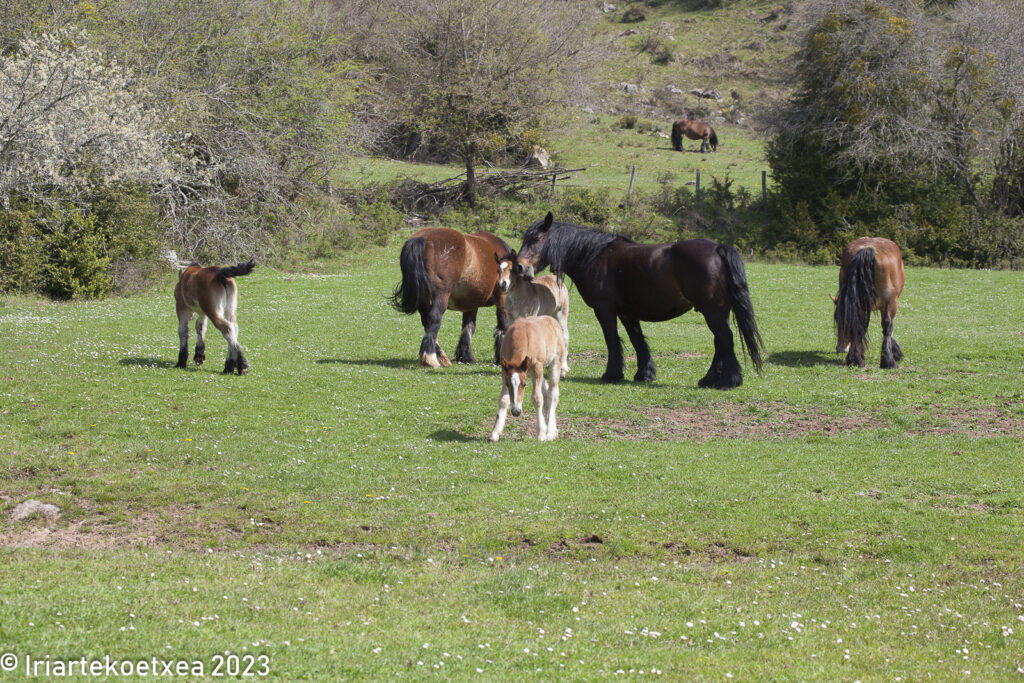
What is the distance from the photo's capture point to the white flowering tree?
26.9 m

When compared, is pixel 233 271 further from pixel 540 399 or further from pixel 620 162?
pixel 620 162

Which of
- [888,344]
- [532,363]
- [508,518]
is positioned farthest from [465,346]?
[508,518]

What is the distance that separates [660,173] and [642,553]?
41.2m

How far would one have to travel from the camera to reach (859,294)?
1852 centimetres

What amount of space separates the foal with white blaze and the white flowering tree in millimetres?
20002

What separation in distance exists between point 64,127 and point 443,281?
16.1 m

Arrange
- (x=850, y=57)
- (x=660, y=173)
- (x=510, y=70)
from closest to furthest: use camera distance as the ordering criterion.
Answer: (x=850, y=57) → (x=510, y=70) → (x=660, y=173)

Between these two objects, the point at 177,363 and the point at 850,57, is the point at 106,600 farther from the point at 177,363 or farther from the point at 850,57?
the point at 850,57

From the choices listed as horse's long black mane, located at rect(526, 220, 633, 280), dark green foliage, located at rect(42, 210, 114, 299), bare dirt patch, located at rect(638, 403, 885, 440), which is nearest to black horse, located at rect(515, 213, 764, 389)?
horse's long black mane, located at rect(526, 220, 633, 280)

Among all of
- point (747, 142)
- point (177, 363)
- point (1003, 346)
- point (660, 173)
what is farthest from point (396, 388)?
point (747, 142)

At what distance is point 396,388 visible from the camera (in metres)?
15.7

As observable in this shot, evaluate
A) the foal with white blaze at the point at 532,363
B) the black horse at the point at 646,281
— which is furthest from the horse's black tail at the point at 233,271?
the foal with white blaze at the point at 532,363

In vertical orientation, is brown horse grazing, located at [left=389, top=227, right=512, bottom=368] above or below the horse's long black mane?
below

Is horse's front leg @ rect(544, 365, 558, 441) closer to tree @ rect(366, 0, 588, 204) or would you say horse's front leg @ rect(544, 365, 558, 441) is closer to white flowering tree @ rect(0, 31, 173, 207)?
white flowering tree @ rect(0, 31, 173, 207)
